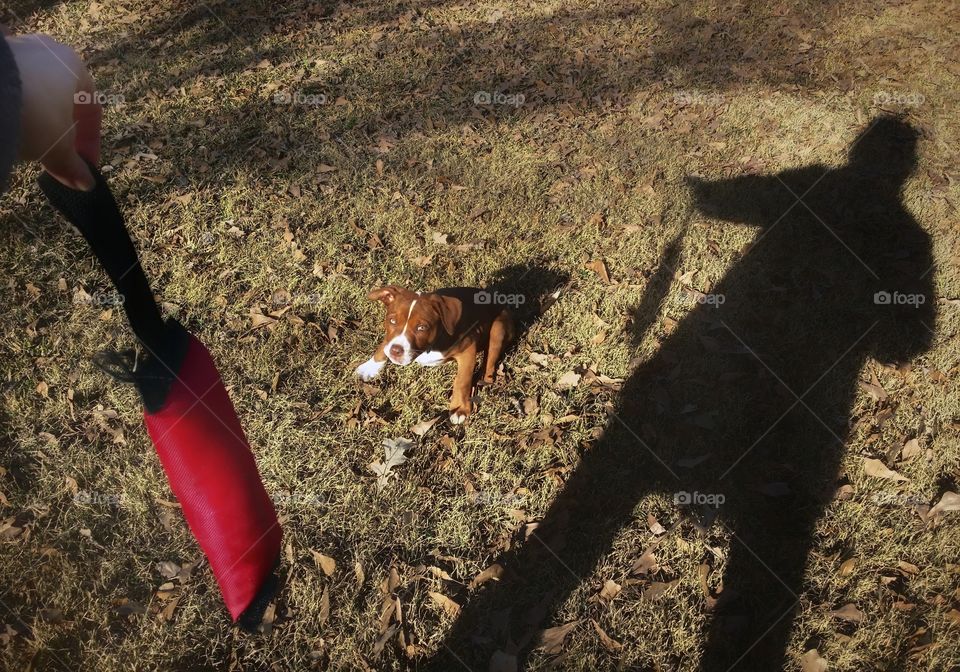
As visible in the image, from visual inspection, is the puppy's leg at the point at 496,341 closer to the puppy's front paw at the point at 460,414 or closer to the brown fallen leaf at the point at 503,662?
the puppy's front paw at the point at 460,414

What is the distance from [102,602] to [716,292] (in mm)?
5428

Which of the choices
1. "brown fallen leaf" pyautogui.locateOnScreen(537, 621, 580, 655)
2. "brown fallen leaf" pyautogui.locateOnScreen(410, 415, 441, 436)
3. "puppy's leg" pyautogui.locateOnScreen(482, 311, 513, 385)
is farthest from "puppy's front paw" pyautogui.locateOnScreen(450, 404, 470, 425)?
"brown fallen leaf" pyautogui.locateOnScreen(537, 621, 580, 655)

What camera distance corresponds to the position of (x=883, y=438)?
4.57m

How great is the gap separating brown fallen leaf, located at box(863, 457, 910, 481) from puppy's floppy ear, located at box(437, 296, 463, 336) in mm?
3330

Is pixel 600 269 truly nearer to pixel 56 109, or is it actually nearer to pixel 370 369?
pixel 370 369

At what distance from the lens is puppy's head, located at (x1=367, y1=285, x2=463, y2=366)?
3873 mm

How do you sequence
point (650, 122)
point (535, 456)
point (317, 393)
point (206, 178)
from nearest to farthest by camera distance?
point (535, 456) < point (317, 393) < point (206, 178) < point (650, 122)

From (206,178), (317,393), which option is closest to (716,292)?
(317,393)

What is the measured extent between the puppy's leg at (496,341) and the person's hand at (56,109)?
358 centimetres

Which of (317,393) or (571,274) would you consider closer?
(317,393)

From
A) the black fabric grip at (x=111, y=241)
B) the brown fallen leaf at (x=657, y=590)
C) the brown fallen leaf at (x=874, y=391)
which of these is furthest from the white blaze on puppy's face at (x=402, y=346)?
the brown fallen leaf at (x=874, y=391)

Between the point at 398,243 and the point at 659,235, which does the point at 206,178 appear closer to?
the point at 398,243

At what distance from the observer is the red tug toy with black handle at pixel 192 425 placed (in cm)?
127

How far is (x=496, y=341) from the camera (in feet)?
15.1
